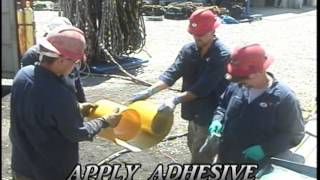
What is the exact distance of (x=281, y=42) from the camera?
1361cm

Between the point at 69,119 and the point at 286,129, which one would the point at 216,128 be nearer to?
the point at 286,129

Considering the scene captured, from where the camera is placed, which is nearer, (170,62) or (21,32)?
(21,32)

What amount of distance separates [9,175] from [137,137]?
1.57m

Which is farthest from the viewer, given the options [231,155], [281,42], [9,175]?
[281,42]

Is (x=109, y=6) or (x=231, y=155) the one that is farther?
(x=109, y=6)

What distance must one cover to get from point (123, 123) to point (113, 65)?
5.74 m

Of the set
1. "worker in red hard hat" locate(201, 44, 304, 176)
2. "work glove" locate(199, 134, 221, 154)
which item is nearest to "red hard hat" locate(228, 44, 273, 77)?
"worker in red hard hat" locate(201, 44, 304, 176)

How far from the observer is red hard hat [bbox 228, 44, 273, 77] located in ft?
9.87

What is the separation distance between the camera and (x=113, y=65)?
31.4 feet

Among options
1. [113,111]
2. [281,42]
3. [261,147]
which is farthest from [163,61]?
[261,147]

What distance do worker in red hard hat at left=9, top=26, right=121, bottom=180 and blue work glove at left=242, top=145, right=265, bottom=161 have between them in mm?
946

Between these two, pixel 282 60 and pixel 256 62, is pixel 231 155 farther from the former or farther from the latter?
pixel 282 60

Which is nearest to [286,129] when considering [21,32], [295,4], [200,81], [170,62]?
[200,81]

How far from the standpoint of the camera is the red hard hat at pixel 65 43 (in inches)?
111
